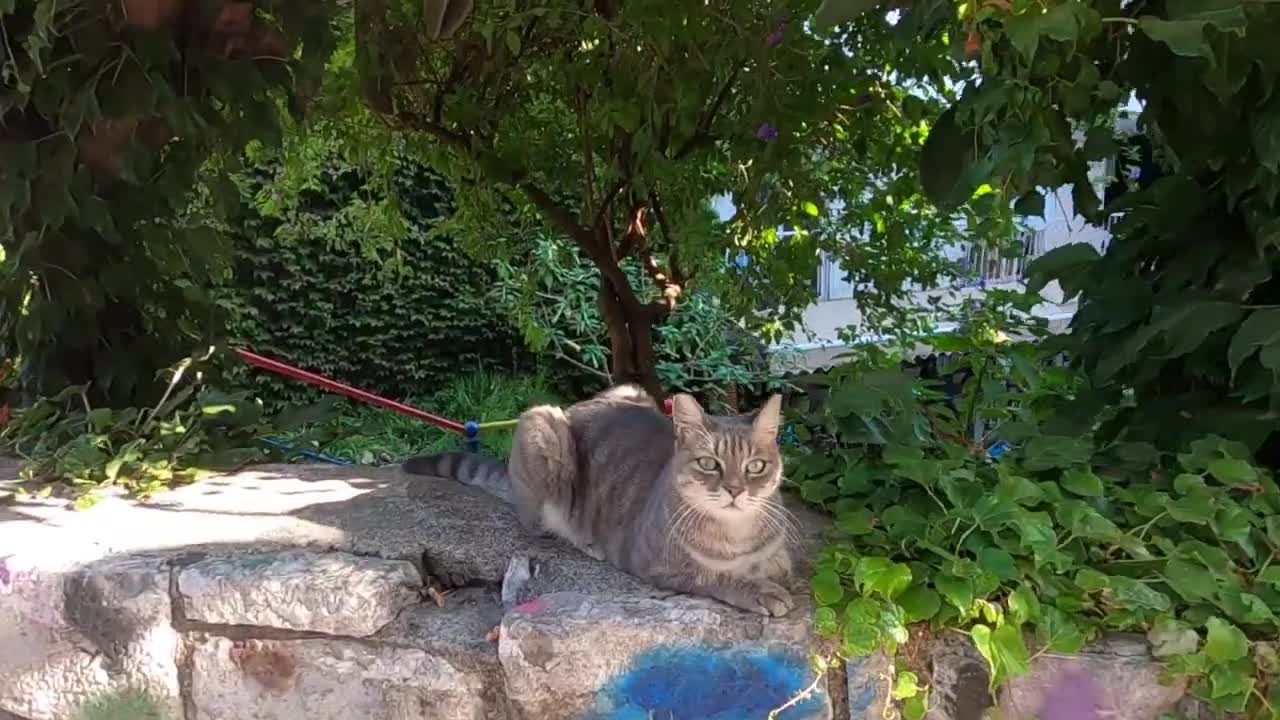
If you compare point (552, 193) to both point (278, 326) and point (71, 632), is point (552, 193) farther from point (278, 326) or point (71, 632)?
point (278, 326)

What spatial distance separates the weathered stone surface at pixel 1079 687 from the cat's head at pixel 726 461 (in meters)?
0.45

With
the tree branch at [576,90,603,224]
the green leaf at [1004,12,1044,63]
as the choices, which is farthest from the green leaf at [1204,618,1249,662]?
the tree branch at [576,90,603,224]

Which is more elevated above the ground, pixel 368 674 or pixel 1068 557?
pixel 1068 557

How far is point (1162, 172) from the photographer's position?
2.17 m

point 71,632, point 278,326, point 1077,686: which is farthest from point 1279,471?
point 278,326

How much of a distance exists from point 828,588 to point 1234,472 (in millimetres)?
738

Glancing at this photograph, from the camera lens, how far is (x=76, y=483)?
2.45 meters

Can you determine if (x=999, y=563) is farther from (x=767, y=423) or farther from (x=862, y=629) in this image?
(x=767, y=423)

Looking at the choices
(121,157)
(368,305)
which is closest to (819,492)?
(121,157)

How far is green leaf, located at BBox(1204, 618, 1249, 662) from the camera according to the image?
1.46 m

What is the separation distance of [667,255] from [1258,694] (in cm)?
333

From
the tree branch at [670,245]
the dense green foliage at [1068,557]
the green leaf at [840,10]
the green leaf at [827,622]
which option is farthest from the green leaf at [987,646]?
the tree branch at [670,245]

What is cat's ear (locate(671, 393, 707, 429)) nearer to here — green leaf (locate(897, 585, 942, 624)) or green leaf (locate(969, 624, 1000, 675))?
green leaf (locate(897, 585, 942, 624))

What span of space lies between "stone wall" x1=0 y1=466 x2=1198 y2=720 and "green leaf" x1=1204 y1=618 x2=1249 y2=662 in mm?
A: 95
